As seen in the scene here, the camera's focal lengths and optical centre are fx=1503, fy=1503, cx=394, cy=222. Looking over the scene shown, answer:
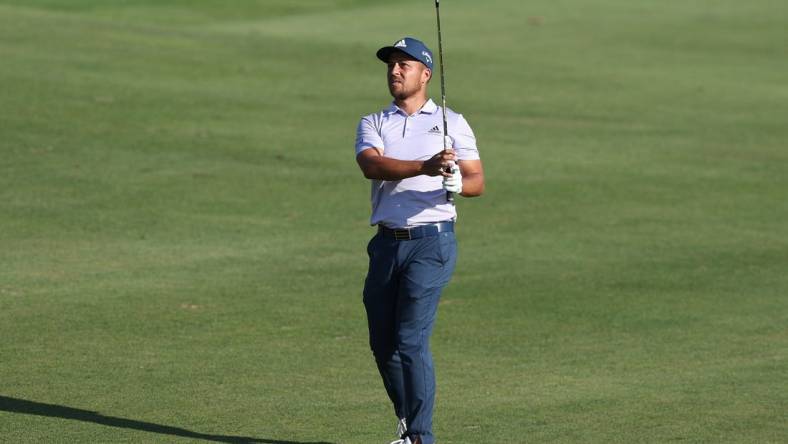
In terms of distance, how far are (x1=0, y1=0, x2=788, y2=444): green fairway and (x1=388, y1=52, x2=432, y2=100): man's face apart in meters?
2.21

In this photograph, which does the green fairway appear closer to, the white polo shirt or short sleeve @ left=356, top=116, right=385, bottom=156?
the white polo shirt

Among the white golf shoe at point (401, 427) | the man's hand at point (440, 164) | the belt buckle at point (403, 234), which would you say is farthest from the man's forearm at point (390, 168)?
the white golf shoe at point (401, 427)

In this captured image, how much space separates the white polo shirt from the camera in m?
9.11

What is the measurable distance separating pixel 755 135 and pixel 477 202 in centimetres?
729

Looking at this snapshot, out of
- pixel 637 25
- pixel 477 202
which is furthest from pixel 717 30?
pixel 477 202

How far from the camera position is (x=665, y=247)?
1691 centimetres

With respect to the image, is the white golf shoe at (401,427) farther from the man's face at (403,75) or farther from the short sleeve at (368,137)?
the man's face at (403,75)

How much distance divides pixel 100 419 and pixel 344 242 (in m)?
7.21

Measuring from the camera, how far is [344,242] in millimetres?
16891

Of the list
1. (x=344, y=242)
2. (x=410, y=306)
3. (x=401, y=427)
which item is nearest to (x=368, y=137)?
(x=410, y=306)

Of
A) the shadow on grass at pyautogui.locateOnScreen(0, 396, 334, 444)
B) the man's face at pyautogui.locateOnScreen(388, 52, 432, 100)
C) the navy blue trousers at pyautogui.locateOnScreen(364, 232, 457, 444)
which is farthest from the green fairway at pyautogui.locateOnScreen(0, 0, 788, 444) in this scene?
the man's face at pyautogui.locateOnScreen(388, 52, 432, 100)

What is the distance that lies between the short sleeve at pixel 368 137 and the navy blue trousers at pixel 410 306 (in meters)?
0.57

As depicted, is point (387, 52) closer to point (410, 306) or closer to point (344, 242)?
point (410, 306)

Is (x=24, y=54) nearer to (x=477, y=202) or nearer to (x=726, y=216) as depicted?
(x=477, y=202)
